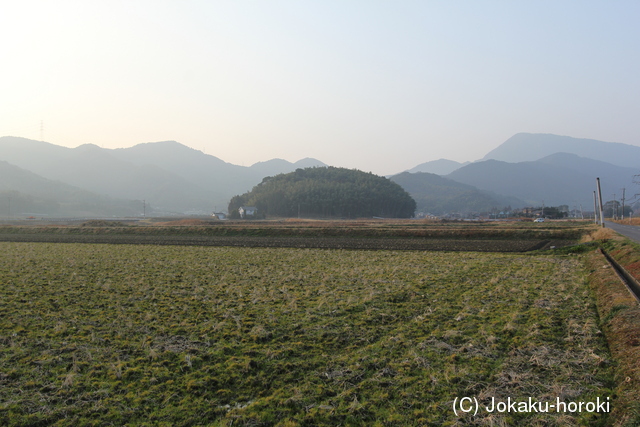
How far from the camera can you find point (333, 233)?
4572 centimetres

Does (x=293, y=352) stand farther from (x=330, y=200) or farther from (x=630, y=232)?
(x=330, y=200)

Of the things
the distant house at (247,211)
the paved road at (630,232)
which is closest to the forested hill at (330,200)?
the distant house at (247,211)

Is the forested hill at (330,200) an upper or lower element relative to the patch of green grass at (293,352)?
upper

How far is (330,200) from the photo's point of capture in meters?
136

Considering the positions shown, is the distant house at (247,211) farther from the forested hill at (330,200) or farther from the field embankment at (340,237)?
the field embankment at (340,237)

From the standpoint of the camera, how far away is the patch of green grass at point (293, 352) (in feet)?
17.8

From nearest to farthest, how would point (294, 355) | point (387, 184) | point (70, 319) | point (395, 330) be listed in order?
point (294, 355) < point (395, 330) < point (70, 319) < point (387, 184)

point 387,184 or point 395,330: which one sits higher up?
point 387,184

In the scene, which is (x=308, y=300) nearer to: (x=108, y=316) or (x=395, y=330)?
(x=395, y=330)

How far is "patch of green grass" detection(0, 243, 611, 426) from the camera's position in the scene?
5.44 metres

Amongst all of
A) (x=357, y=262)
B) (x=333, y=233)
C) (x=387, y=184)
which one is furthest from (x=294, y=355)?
(x=387, y=184)

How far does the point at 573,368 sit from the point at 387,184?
15661 cm

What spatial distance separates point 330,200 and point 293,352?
421 ft

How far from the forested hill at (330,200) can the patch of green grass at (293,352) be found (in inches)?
4798
